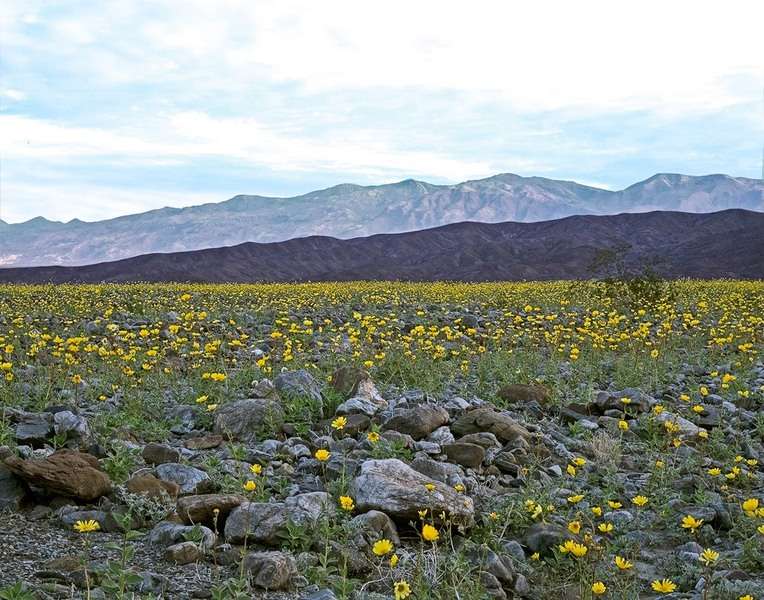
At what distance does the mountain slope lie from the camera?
6738cm

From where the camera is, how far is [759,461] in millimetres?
5977

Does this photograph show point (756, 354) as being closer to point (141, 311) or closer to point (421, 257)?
point (141, 311)

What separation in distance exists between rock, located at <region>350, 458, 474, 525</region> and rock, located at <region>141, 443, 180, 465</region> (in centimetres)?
153

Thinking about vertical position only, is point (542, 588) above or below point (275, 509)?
below

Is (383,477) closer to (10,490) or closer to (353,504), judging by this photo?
(353,504)

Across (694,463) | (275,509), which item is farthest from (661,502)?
(275,509)

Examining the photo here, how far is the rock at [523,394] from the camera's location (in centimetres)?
753

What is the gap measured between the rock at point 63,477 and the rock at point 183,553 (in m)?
0.90

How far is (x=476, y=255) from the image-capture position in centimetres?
7894

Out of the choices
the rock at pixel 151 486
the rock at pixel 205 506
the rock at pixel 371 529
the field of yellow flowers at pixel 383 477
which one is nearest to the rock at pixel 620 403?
the field of yellow flowers at pixel 383 477

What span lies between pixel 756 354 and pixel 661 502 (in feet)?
20.4

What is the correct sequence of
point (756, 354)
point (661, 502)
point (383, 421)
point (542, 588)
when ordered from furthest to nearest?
point (756, 354), point (383, 421), point (661, 502), point (542, 588)

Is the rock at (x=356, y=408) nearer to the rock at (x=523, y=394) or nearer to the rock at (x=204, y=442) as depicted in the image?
the rock at (x=204, y=442)

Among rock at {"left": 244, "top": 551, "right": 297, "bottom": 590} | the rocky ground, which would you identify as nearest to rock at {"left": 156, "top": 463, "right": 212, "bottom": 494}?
the rocky ground
